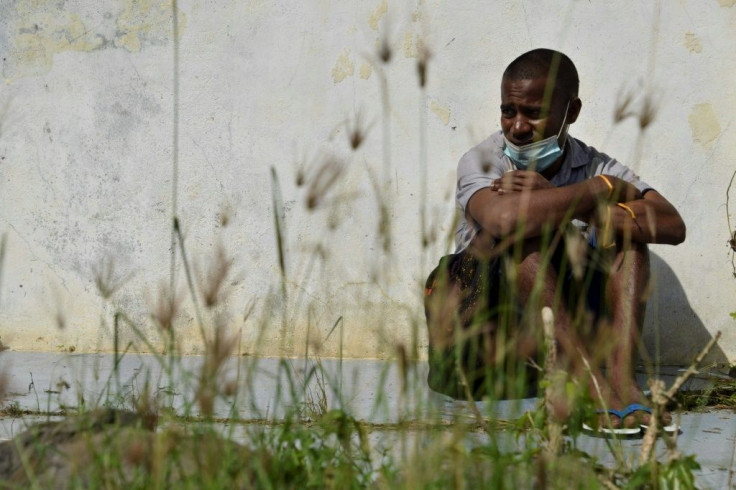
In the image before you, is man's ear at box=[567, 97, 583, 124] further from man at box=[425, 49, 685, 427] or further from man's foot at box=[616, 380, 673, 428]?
man's foot at box=[616, 380, 673, 428]

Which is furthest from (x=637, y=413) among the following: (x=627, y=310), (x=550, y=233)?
(x=550, y=233)

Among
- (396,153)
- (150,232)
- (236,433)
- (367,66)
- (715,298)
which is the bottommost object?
(236,433)

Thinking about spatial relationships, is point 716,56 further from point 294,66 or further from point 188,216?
point 188,216

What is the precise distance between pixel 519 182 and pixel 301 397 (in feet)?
3.06

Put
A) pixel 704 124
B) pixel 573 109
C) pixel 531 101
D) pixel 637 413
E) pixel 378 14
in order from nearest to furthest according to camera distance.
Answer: pixel 637 413, pixel 531 101, pixel 573 109, pixel 704 124, pixel 378 14

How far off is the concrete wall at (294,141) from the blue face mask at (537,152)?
74 cm

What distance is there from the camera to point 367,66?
4.27 m

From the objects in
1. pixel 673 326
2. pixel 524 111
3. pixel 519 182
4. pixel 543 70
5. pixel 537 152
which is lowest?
pixel 673 326

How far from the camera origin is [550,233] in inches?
123

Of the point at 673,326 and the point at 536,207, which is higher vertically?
the point at 536,207

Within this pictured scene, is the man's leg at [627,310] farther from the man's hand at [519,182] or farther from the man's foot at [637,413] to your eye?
the man's hand at [519,182]

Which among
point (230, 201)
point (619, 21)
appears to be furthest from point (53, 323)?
point (619, 21)

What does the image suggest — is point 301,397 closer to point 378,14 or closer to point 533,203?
point 533,203

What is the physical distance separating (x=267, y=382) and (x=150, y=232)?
3.39 ft
